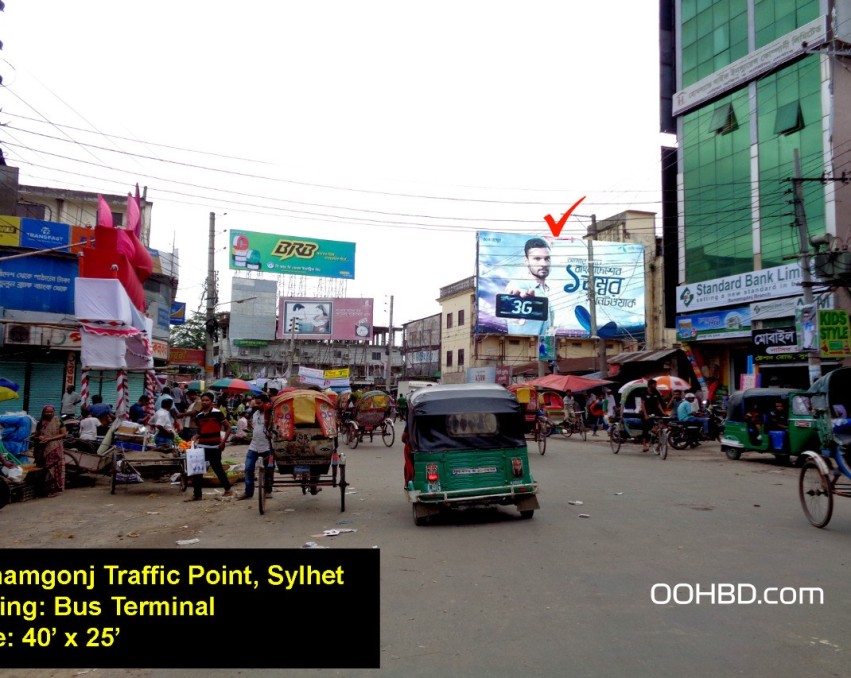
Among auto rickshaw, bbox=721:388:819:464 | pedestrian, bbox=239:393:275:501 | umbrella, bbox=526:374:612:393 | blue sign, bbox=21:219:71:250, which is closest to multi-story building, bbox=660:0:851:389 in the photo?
umbrella, bbox=526:374:612:393

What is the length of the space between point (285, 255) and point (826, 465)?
150 ft

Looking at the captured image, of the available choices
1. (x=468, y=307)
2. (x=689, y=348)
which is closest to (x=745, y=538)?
(x=689, y=348)

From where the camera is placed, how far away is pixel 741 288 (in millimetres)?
27078

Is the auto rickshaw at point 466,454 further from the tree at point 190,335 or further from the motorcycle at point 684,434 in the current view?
the tree at point 190,335

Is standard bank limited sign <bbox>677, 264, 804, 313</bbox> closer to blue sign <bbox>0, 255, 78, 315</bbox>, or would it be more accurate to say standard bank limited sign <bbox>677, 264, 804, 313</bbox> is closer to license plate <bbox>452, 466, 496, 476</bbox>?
license plate <bbox>452, 466, 496, 476</bbox>

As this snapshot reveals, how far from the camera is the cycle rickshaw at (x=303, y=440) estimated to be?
1009 cm

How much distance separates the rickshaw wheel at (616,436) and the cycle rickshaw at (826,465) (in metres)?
11.4

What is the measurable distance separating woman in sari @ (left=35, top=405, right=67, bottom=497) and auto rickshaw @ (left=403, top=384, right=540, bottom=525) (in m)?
6.61

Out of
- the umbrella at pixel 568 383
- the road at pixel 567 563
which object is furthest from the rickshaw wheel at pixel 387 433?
the road at pixel 567 563

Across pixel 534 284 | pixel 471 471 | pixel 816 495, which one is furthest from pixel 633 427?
pixel 534 284

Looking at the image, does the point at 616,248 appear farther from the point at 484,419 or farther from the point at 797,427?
the point at 484,419

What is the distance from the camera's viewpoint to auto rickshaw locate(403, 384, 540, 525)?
29.8ft

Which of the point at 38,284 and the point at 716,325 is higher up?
the point at 38,284

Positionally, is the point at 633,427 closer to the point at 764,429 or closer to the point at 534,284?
the point at 764,429
